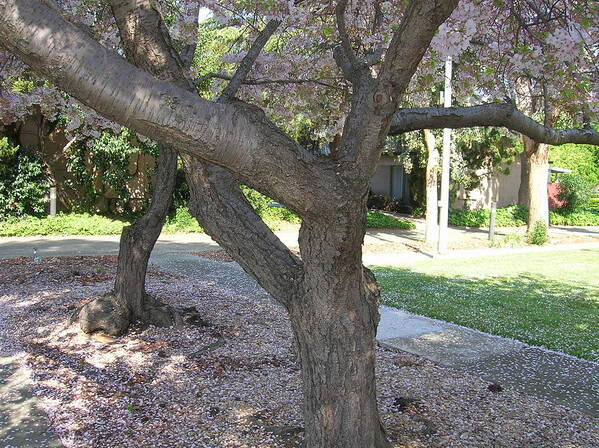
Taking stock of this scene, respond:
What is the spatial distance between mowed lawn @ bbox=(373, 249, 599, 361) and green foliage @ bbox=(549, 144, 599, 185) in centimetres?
1796

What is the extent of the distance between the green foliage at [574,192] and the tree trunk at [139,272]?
24.5 meters

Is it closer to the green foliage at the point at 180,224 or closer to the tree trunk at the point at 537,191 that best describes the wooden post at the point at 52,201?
the green foliage at the point at 180,224

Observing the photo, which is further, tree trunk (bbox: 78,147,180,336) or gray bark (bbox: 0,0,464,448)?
tree trunk (bbox: 78,147,180,336)

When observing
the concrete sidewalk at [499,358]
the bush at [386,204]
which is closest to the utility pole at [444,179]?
the concrete sidewalk at [499,358]

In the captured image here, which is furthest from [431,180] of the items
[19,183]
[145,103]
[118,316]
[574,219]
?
[145,103]

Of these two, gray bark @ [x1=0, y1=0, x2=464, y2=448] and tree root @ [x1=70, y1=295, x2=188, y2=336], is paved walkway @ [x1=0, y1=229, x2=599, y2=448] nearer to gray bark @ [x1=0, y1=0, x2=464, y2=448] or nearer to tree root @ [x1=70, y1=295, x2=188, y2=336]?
tree root @ [x1=70, y1=295, x2=188, y2=336]

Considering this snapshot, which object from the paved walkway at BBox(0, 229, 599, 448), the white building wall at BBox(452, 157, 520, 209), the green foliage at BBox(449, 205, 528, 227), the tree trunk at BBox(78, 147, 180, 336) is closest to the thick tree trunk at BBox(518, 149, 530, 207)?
the green foliage at BBox(449, 205, 528, 227)

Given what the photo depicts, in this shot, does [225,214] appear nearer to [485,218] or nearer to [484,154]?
[485,218]

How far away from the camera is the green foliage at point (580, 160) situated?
30000mm

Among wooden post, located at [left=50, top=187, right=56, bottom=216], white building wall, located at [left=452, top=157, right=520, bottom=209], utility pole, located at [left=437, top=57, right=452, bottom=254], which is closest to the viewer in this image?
utility pole, located at [left=437, top=57, right=452, bottom=254]

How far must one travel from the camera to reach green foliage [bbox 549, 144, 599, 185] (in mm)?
30000

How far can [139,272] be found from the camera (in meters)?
6.18

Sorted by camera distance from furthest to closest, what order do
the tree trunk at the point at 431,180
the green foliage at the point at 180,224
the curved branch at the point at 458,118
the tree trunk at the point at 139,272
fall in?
the green foliage at the point at 180,224 < the tree trunk at the point at 431,180 < the tree trunk at the point at 139,272 < the curved branch at the point at 458,118

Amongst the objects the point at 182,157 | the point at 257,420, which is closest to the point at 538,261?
the point at 257,420
